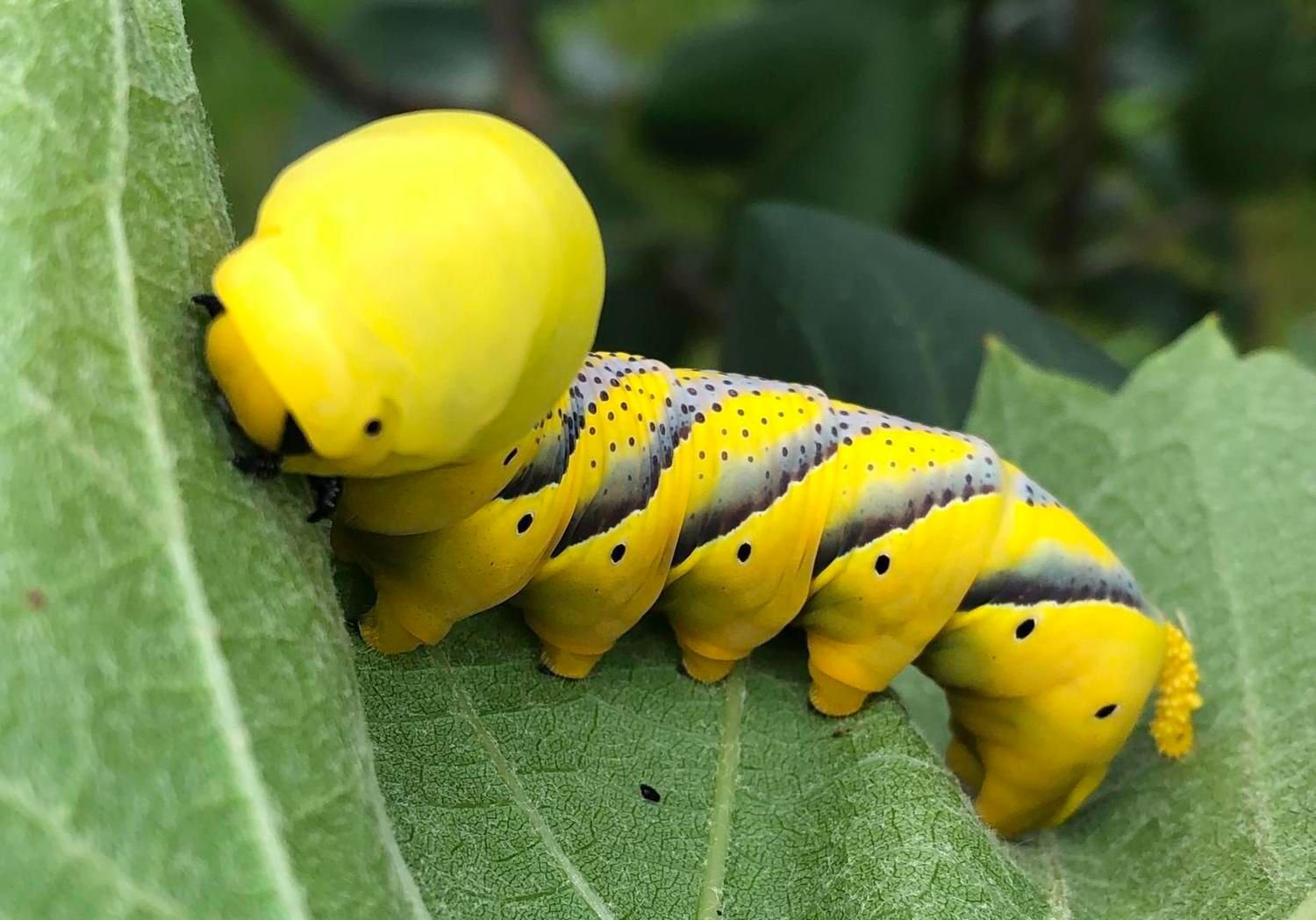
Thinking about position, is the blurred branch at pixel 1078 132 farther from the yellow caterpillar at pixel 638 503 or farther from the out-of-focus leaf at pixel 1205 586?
the yellow caterpillar at pixel 638 503

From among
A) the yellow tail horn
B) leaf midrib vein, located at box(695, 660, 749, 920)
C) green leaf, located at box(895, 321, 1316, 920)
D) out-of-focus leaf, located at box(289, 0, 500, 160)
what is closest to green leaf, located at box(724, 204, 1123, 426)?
green leaf, located at box(895, 321, 1316, 920)

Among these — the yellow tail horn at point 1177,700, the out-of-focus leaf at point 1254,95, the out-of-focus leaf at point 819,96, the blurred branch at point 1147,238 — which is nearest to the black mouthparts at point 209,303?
the yellow tail horn at point 1177,700

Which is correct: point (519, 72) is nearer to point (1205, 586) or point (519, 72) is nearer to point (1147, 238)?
point (1147, 238)

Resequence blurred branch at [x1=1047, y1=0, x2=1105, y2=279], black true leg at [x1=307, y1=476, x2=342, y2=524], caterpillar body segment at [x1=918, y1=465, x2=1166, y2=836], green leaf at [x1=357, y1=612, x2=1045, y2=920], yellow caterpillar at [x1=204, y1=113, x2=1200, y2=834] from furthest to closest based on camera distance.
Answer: blurred branch at [x1=1047, y1=0, x2=1105, y2=279] < caterpillar body segment at [x1=918, y1=465, x2=1166, y2=836] < green leaf at [x1=357, y1=612, x2=1045, y2=920] < black true leg at [x1=307, y1=476, x2=342, y2=524] < yellow caterpillar at [x1=204, y1=113, x2=1200, y2=834]

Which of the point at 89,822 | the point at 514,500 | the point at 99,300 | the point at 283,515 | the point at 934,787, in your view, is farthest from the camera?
the point at 934,787

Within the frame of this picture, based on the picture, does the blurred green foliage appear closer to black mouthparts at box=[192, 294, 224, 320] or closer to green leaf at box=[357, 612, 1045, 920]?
green leaf at box=[357, 612, 1045, 920]

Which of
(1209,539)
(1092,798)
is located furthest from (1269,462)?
(1092,798)

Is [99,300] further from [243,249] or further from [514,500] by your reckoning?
[514,500]
